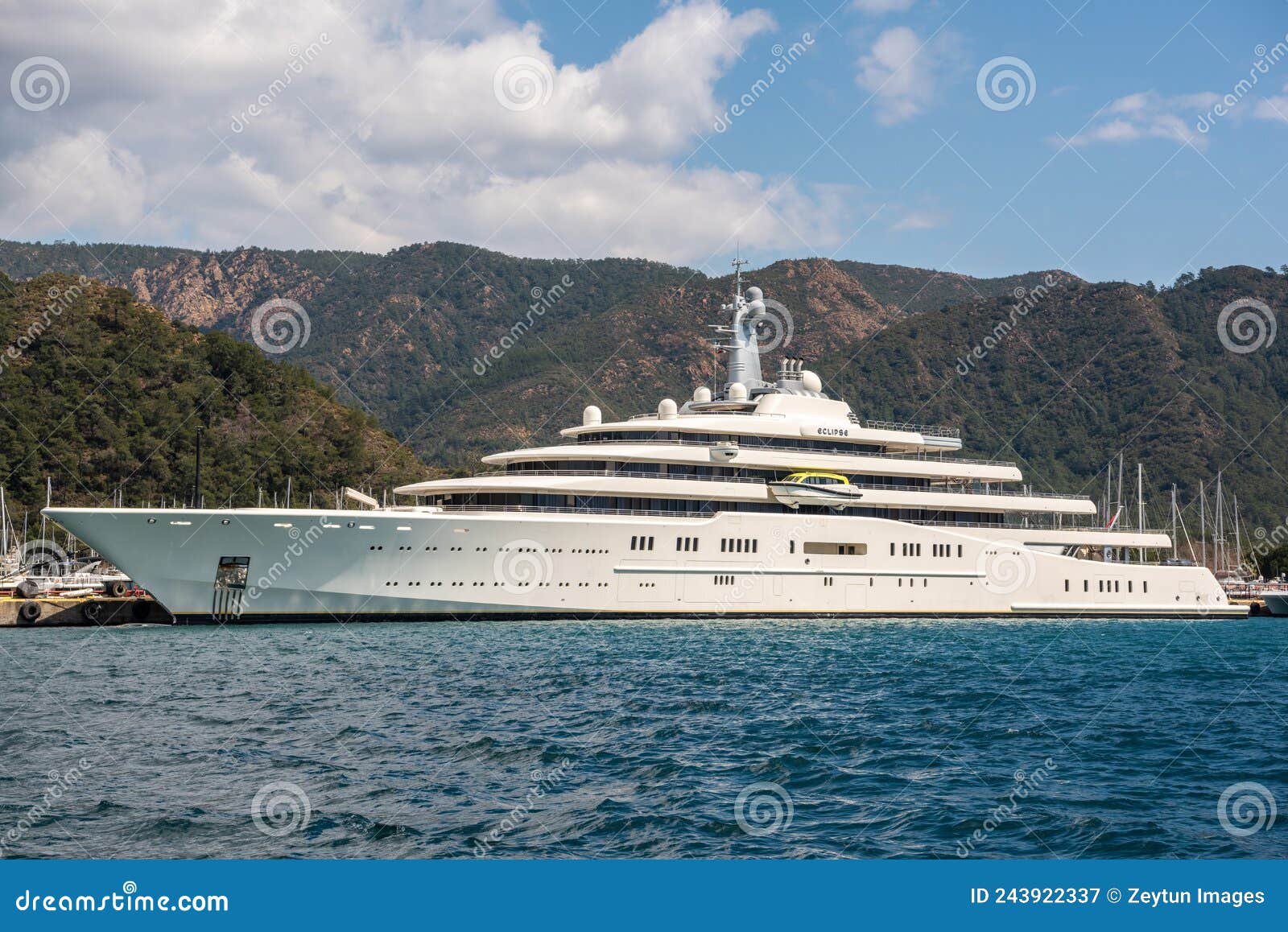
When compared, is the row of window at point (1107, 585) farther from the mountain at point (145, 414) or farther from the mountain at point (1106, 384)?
the mountain at point (1106, 384)

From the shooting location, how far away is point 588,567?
3656cm

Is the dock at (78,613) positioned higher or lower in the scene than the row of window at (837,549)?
lower

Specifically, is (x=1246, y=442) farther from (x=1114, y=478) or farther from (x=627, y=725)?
(x=627, y=725)

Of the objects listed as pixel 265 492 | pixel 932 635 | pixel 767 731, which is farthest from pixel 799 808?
pixel 265 492

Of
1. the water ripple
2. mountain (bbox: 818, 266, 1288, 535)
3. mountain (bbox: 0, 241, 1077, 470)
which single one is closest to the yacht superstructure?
the water ripple

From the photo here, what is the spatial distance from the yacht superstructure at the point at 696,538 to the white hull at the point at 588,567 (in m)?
0.05

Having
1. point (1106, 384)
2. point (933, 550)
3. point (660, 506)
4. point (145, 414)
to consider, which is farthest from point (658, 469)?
point (1106, 384)

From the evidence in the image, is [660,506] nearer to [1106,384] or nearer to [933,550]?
[933,550]

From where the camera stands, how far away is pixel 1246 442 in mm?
106625

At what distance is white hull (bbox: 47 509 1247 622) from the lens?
3241cm

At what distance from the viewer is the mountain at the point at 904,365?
106938mm

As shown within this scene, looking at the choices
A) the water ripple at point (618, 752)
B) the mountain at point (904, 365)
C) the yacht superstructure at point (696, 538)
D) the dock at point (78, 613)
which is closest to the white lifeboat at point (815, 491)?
the yacht superstructure at point (696, 538)

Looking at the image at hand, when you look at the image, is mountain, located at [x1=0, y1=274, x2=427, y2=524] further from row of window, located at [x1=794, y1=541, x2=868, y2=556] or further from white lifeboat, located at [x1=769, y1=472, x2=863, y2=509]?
row of window, located at [x1=794, y1=541, x2=868, y2=556]

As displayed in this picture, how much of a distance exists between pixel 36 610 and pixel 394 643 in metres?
15.8
